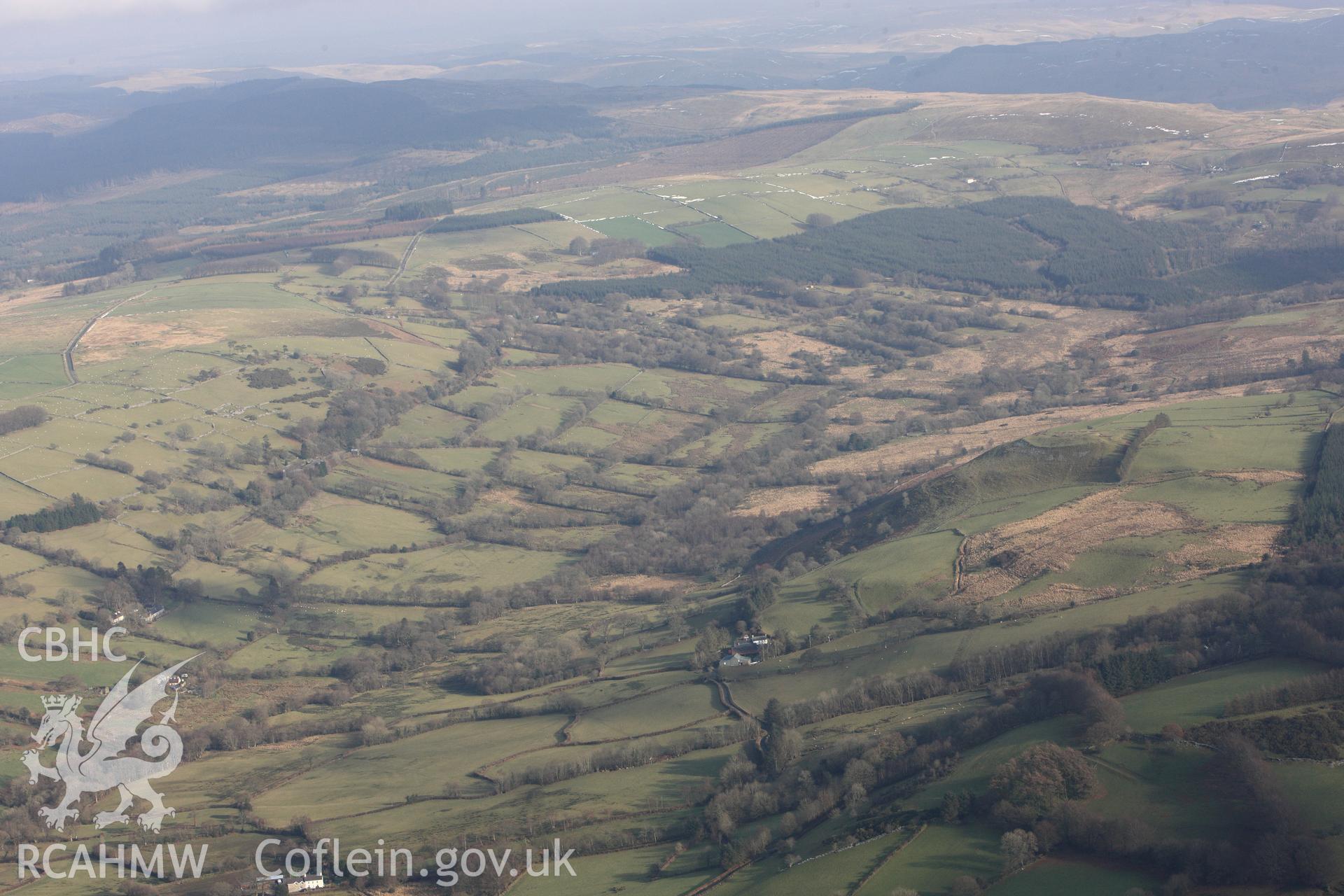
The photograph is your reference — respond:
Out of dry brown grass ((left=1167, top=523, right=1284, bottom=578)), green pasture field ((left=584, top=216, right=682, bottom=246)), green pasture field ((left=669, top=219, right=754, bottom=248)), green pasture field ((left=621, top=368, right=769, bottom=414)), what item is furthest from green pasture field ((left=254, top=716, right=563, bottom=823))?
green pasture field ((left=584, top=216, right=682, bottom=246))

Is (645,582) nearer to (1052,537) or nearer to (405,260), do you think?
(1052,537)

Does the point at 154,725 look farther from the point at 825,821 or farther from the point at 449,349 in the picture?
the point at 449,349

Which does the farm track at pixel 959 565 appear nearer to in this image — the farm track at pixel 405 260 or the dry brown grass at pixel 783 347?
the dry brown grass at pixel 783 347

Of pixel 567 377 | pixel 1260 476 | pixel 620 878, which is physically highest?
pixel 1260 476

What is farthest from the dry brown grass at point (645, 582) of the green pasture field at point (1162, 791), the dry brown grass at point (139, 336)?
the dry brown grass at point (139, 336)

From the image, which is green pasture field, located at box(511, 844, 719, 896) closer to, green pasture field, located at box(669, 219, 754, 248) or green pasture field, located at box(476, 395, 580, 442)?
green pasture field, located at box(476, 395, 580, 442)

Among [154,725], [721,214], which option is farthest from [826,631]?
[721,214]

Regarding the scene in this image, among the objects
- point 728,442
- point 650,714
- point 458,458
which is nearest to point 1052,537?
point 650,714

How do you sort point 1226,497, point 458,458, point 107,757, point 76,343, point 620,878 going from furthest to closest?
point 76,343 < point 458,458 < point 1226,497 < point 107,757 < point 620,878

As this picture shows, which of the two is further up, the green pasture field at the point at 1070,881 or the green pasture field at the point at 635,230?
the green pasture field at the point at 635,230
